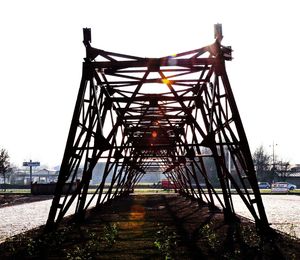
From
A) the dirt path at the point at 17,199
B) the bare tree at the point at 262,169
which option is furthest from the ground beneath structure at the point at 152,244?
the bare tree at the point at 262,169

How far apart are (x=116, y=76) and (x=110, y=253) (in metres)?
7.70

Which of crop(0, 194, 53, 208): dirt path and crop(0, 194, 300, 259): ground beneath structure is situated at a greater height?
crop(0, 194, 53, 208): dirt path

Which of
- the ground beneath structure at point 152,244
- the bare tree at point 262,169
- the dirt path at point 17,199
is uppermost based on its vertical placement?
the bare tree at point 262,169

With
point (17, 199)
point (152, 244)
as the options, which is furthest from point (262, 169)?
point (152, 244)

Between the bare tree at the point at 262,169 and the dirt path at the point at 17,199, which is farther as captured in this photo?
the bare tree at the point at 262,169

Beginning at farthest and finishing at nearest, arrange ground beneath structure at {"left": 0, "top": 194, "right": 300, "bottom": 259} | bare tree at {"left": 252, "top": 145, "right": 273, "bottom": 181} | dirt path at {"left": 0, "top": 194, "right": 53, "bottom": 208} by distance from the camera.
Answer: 1. bare tree at {"left": 252, "top": 145, "right": 273, "bottom": 181}
2. dirt path at {"left": 0, "top": 194, "right": 53, "bottom": 208}
3. ground beneath structure at {"left": 0, "top": 194, "right": 300, "bottom": 259}

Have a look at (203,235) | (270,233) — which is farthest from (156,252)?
(270,233)

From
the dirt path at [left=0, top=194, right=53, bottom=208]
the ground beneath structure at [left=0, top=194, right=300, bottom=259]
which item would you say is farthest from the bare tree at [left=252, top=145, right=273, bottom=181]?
the ground beneath structure at [left=0, top=194, right=300, bottom=259]

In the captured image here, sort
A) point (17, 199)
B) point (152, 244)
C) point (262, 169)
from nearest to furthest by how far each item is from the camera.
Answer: point (152, 244)
point (17, 199)
point (262, 169)

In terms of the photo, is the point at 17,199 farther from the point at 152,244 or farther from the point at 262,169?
the point at 262,169

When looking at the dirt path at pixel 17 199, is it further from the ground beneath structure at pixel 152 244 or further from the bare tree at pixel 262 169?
the bare tree at pixel 262 169

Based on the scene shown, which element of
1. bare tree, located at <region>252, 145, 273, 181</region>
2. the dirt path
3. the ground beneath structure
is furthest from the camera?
bare tree, located at <region>252, 145, 273, 181</region>

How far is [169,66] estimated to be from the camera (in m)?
13.1

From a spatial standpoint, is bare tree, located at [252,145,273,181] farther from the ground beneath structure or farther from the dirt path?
the ground beneath structure
